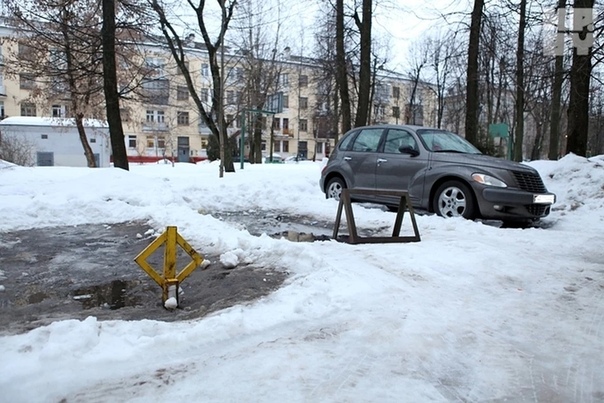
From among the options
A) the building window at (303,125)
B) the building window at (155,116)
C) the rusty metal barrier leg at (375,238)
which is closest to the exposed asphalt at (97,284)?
the rusty metal barrier leg at (375,238)

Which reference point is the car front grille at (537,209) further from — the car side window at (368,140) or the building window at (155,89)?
the building window at (155,89)

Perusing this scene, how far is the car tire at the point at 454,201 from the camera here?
24.7 feet

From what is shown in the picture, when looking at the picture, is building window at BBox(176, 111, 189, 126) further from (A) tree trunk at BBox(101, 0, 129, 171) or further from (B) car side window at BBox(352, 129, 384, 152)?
(B) car side window at BBox(352, 129, 384, 152)

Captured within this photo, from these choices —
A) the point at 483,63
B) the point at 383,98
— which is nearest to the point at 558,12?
the point at 483,63

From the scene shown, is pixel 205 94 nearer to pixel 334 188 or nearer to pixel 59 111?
pixel 59 111

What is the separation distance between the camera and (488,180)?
24.4ft

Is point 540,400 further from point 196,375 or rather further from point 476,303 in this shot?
point 196,375

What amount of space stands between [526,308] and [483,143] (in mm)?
21330

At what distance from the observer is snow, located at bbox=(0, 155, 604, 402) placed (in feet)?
7.70

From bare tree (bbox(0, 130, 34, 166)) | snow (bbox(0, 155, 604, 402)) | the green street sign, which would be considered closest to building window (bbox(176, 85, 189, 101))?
bare tree (bbox(0, 130, 34, 166))

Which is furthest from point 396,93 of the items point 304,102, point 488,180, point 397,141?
point 488,180

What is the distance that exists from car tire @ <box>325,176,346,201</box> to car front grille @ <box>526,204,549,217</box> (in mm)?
3729

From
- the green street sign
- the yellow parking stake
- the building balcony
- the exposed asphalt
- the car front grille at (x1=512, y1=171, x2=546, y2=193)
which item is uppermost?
the building balcony

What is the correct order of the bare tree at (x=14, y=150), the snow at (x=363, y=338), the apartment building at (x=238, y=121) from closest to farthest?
1. the snow at (x=363, y=338)
2. the bare tree at (x=14, y=150)
3. the apartment building at (x=238, y=121)
